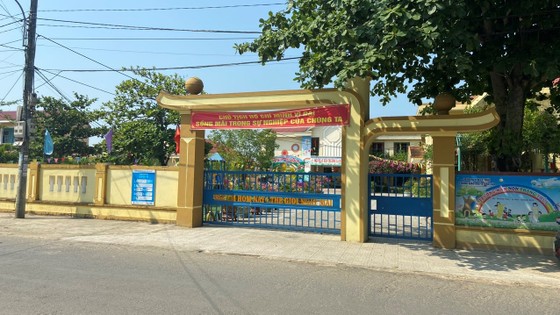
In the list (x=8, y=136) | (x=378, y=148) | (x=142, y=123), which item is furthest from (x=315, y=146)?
(x=8, y=136)

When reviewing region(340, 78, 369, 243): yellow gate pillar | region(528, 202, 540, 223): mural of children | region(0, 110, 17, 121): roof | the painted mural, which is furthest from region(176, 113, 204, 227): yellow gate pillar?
region(0, 110, 17, 121): roof

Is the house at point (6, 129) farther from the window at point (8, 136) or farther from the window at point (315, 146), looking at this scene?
the window at point (315, 146)

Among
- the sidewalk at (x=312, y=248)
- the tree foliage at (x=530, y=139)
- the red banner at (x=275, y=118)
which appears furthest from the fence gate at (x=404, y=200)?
the tree foliage at (x=530, y=139)

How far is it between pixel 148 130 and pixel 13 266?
12329mm

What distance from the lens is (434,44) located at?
7422 mm

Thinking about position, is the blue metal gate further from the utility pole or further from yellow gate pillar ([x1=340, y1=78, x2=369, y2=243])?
the utility pole

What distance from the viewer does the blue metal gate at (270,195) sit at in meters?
10.7

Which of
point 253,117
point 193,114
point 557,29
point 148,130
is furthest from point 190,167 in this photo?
point 557,29

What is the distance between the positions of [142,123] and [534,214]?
53.8 ft

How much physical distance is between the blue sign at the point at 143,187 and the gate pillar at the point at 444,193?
8258 millimetres

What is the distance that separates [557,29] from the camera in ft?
28.7

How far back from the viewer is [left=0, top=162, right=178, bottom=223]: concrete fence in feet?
40.5

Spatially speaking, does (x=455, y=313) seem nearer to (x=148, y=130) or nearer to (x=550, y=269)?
(x=550, y=269)

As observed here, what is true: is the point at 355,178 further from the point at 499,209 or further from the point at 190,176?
the point at 190,176
